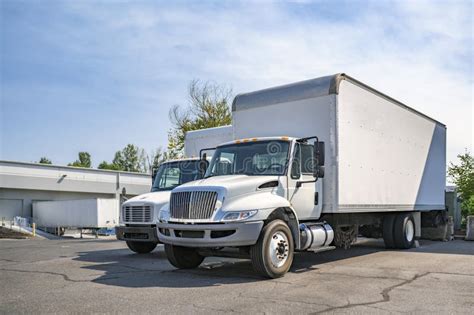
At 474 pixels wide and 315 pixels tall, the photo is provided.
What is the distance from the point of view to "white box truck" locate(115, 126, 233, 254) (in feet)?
39.0

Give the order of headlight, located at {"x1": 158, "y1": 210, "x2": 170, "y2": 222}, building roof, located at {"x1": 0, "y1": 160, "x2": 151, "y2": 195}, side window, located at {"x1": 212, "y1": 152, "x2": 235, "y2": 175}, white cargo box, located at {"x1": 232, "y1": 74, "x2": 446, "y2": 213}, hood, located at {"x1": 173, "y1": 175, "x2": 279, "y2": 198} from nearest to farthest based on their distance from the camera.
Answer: hood, located at {"x1": 173, "y1": 175, "x2": 279, "y2": 198} → headlight, located at {"x1": 158, "y1": 210, "x2": 170, "y2": 222} → side window, located at {"x1": 212, "y1": 152, "x2": 235, "y2": 175} → white cargo box, located at {"x1": 232, "y1": 74, "x2": 446, "y2": 213} → building roof, located at {"x1": 0, "y1": 160, "x2": 151, "y2": 195}

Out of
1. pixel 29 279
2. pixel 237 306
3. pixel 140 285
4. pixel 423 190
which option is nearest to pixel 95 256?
pixel 29 279

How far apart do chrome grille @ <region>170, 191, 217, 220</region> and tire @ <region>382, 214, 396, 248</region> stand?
22.6 feet

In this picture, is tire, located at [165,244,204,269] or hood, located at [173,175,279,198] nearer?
hood, located at [173,175,279,198]

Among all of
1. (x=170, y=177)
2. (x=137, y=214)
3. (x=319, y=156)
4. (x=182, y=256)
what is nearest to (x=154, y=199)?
(x=137, y=214)

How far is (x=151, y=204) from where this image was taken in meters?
11.9

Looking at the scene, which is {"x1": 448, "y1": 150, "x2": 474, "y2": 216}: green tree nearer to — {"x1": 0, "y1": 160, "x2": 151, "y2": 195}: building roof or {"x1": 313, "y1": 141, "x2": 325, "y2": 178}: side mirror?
{"x1": 313, "y1": 141, "x2": 325, "y2": 178}: side mirror

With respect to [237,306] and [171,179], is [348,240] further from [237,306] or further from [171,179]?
[237,306]

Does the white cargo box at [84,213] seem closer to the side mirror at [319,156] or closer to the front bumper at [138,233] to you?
the front bumper at [138,233]

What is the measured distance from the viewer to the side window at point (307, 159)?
32.0 ft

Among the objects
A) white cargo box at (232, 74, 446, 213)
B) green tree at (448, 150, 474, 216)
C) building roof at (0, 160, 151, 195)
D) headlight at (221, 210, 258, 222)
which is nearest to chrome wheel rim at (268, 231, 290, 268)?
headlight at (221, 210, 258, 222)

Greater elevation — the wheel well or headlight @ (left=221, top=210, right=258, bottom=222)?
headlight @ (left=221, top=210, right=258, bottom=222)

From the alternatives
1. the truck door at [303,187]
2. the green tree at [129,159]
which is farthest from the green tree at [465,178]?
the green tree at [129,159]

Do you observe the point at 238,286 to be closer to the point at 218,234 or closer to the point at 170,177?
the point at 218,234
